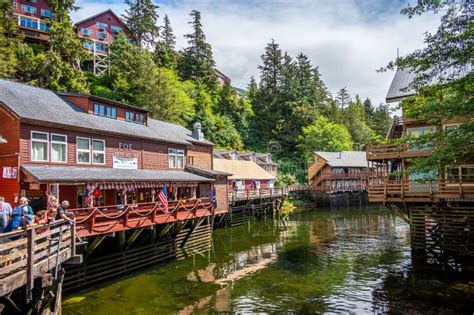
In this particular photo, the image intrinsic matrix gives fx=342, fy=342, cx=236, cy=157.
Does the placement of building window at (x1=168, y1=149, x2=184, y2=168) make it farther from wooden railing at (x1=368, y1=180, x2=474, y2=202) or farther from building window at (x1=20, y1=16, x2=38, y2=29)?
building window at (x1=20, y1=16, x2=38, y2=29)

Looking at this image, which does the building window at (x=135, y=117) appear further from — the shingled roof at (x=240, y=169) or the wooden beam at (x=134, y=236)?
the shingled roof at (x=240, y=169)

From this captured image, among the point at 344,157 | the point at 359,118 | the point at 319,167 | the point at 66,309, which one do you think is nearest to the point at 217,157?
the point at 319,167

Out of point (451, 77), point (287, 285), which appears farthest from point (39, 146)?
point (451, 77)

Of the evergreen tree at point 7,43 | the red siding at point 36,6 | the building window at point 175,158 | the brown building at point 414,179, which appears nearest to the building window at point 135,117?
the building window at point 175,158

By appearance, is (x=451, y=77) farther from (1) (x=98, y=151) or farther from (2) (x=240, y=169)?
(2) (x=240, y=169)

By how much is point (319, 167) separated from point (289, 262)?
40.8 meters

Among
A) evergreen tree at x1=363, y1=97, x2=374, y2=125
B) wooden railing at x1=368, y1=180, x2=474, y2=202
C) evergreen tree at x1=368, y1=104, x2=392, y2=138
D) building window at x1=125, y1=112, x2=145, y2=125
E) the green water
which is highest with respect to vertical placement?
evergreen tree at x1=363, y1=97, x2=374, y2=125

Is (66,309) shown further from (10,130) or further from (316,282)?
(316,282)

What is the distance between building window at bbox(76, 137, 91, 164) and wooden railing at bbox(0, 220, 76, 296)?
8802 millimetres

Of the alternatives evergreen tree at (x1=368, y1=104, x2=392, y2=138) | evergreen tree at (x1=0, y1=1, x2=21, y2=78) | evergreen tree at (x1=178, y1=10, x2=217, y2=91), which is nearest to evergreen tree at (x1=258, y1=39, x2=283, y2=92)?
evergreen tree at (x1=178, y1=10, x2=217, y2=91)

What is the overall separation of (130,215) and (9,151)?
6653 mm

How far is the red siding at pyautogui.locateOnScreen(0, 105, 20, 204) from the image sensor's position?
16344mm

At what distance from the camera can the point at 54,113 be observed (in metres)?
19.1

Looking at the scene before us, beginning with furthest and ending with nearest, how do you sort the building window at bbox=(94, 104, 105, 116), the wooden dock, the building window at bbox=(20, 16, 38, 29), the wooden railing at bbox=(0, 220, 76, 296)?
the building window at bbox=(20, 16, 38, 29)
the building window at bbox=(94, 104, 105, 116)
the wooden dock
the wooden railing at bbox=(0, 220, 76, 296)
